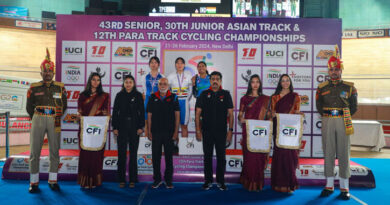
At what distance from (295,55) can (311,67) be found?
40cm

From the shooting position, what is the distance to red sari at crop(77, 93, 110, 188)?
172 inches

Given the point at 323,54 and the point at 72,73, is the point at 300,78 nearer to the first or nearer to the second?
the point at 323,54

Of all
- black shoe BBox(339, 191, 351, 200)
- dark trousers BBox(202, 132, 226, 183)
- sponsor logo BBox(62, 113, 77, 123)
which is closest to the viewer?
black shoe BBox(339, 191, 351, 200)

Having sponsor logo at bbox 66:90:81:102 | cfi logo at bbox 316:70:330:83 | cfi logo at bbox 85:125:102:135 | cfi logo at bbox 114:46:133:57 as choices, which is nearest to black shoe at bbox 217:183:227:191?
cfi logo at bbox 85:125:102:135

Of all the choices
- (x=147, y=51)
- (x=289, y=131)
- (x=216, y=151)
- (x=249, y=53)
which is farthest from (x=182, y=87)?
(x=289, y=131)

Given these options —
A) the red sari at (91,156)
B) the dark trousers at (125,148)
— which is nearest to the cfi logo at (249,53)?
the dark trousers at (125,148)

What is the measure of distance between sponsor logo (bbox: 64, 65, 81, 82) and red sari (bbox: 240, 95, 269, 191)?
3.31 metres

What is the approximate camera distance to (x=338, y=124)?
13.5ft

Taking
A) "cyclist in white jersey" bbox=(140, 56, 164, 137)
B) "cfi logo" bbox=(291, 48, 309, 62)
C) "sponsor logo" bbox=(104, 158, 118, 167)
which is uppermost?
"cfi logo" bbox=(291, 48, 309, 62)

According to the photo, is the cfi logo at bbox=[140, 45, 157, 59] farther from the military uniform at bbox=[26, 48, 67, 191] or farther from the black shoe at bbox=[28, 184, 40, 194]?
the black shoe at bbox=[28, 184, 40, 194]

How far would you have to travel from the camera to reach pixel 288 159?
14.0 ft

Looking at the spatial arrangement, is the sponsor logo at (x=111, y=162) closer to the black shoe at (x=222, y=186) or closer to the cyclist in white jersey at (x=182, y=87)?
the cyclist in white jersey at (x=182, y=87)

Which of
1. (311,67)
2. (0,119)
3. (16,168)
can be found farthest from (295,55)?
(0,119)

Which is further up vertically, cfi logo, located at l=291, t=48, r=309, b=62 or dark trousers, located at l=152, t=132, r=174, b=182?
cfi logo, located at l=291, t=48, r=309, b=62
